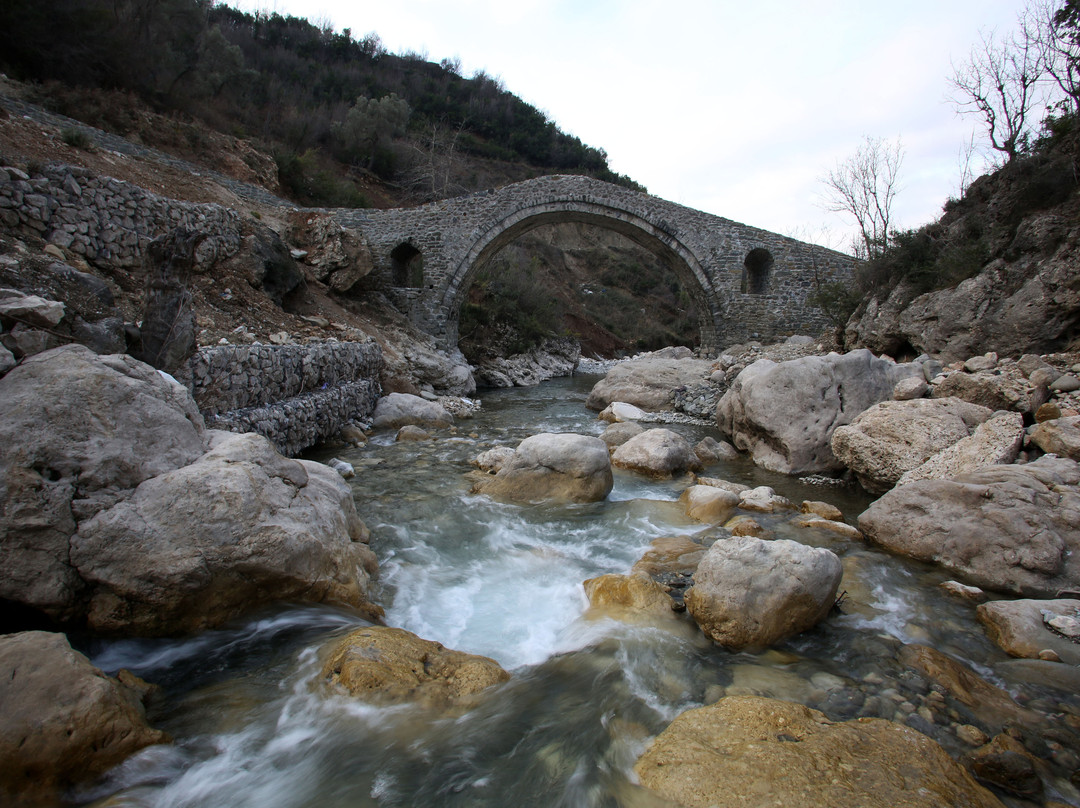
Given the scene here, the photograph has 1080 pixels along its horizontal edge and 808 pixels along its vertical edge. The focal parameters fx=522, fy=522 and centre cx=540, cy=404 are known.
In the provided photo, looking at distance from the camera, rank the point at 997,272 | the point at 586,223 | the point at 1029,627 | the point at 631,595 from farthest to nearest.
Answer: the point at 586,223 → the point at 997,272 → the point at 631,595 → the point at 1029,627

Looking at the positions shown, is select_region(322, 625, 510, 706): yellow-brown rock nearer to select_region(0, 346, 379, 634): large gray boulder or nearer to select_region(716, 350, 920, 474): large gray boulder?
select_region(0, 346, 379, 634): large gray boulder

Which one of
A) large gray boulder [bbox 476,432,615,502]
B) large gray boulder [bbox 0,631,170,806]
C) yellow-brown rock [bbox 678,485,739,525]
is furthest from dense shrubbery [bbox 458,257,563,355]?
large gray boulder [bbox 0,631,170,806]

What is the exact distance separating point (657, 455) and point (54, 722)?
499 cm

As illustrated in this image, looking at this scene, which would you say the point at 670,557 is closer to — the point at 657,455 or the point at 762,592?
the point at 762,592

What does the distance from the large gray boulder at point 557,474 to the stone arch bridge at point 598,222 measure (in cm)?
1020

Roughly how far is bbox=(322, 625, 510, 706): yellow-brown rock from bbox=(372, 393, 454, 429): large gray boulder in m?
5.94

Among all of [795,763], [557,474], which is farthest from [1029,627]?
→ [557,474]

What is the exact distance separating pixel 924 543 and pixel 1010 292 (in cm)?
520

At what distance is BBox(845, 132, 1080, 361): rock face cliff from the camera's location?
20.1 feet

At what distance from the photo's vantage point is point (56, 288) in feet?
12.4

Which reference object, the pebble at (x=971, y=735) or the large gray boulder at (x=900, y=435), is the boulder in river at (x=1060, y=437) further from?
the pebble at (x=971, y=735)

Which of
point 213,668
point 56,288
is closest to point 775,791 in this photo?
point 213,668

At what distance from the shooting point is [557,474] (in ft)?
16.1

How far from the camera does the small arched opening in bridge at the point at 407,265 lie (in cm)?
1487
